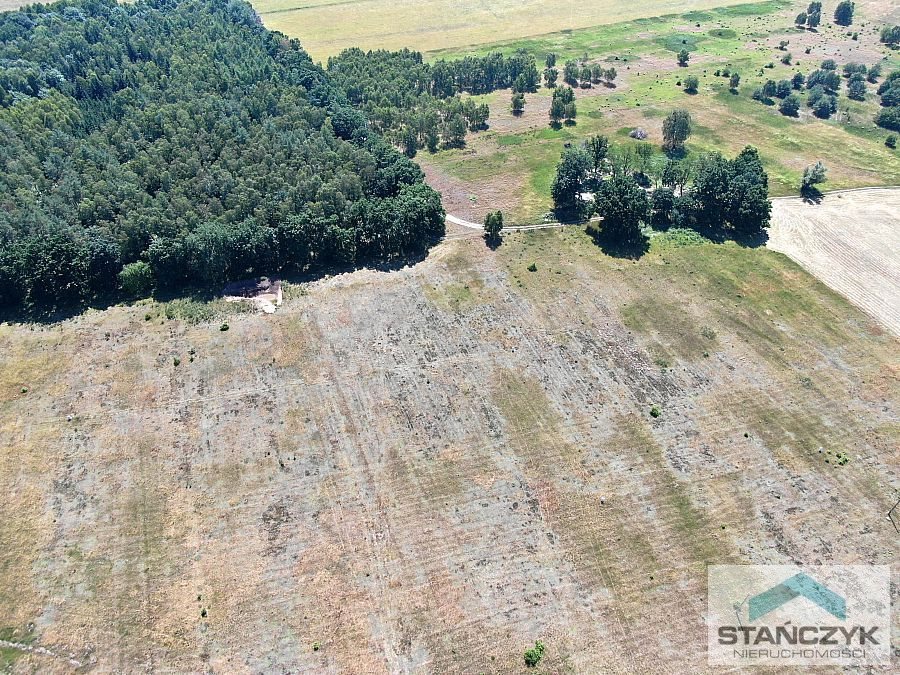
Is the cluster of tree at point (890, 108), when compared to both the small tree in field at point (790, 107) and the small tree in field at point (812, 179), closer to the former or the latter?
the small tree in field at point (790, 107)

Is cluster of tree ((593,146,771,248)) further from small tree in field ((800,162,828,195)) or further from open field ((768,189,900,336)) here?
small tree in field ((800,162,828,195))

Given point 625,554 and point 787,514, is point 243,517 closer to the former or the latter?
point 625,554

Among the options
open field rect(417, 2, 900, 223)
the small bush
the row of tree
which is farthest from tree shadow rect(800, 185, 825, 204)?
the small bush

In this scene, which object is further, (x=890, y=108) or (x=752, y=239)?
(x=890, y=108)

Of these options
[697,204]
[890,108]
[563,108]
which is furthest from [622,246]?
[890,108]

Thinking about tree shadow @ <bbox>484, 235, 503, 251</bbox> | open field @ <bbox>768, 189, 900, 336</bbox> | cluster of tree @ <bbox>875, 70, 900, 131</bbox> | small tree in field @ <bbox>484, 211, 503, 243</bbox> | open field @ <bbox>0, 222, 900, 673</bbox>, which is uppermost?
cluster of tree @ <bbox>875, 70, 900, 131</bbox>

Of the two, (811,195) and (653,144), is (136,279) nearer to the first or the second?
(653,144)
